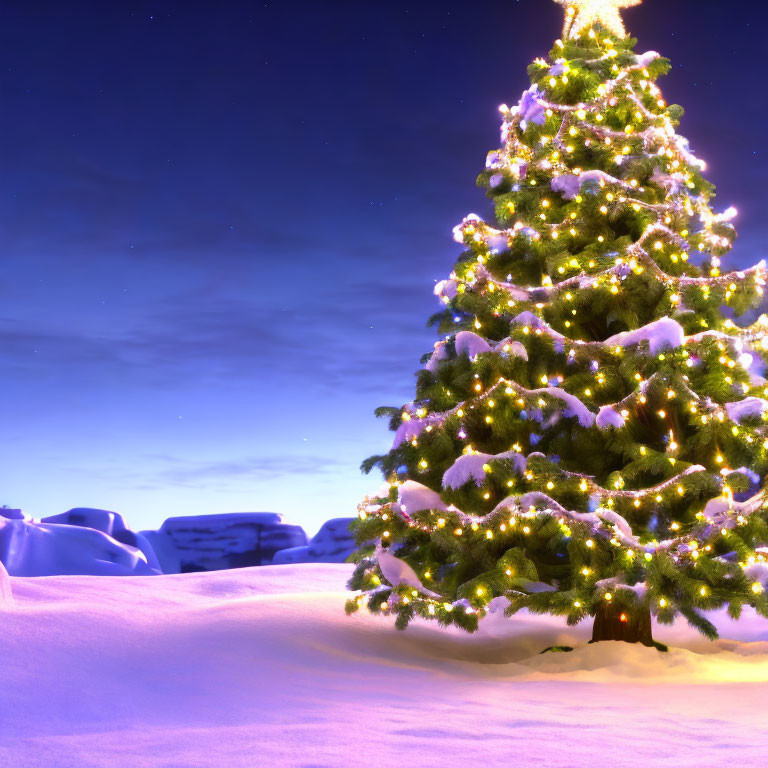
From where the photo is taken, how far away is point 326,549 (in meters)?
30.4

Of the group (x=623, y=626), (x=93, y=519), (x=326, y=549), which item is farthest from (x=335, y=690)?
(x=93, y=519)

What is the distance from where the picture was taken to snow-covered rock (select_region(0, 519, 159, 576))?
21.6m

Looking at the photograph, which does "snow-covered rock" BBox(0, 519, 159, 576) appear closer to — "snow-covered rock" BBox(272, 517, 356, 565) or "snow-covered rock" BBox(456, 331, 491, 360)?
"snow-covered rock" BBox(272, 517, 356, 565)

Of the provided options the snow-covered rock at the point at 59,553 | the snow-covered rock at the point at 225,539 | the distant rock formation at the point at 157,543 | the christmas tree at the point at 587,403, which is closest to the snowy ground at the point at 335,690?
the christmas tree at the point at 587,403

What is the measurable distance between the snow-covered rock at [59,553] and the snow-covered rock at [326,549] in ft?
26.2

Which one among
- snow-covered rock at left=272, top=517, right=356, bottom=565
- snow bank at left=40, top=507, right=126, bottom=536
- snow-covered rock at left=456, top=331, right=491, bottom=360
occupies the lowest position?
snow-covered rock at left=272, top=517, right=356, bottom=565

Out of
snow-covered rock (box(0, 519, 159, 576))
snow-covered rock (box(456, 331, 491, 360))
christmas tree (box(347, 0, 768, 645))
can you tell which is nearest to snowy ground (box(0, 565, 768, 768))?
christmas tree (box(347, 0, 768, 645))

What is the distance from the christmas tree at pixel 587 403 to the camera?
711cm

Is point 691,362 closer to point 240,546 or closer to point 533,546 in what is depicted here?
point 533,546

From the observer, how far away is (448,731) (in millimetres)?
4496

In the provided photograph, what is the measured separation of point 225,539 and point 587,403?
28603 mm

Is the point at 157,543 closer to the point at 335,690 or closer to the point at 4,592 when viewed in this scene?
the point at 4,592

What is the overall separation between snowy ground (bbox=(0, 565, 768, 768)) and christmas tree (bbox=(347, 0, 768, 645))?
2.07ft

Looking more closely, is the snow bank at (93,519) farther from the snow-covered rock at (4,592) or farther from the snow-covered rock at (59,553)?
the snow-covered rock at (4,592)
